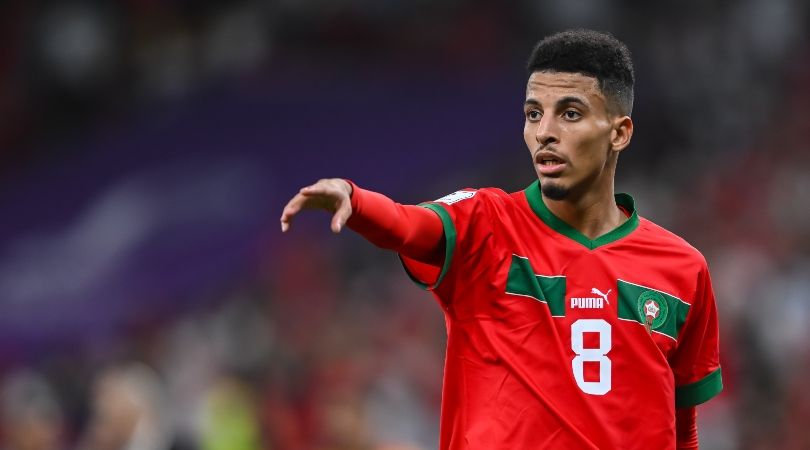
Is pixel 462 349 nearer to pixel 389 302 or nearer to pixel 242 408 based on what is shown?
pixel 242 408

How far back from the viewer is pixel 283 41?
12.2 metres

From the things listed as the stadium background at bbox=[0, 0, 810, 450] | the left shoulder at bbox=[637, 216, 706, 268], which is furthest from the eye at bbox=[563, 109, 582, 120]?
the stadium background at bbox=[0, 0, 810, 450]

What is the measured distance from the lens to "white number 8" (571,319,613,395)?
3559 mm

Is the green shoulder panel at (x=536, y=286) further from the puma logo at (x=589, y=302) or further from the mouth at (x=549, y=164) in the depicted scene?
the mouth at (x=549, y=164)

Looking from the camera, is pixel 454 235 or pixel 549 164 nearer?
pixel 454 235

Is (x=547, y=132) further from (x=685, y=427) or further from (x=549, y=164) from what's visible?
(x=685, y=427)

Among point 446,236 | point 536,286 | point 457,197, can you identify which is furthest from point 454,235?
→ point 536,286

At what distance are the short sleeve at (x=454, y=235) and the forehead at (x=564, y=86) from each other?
1.20 feet

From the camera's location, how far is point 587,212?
378 centimetres

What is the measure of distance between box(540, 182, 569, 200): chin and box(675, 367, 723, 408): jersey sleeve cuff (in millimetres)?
765

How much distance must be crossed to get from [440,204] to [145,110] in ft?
28.8

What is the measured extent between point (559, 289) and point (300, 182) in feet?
26.2

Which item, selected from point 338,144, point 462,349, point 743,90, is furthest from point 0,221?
point 462,349

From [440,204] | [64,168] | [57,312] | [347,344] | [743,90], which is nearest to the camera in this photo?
[440,204]
